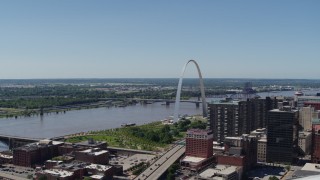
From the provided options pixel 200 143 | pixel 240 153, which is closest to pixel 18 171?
pixel 200 143

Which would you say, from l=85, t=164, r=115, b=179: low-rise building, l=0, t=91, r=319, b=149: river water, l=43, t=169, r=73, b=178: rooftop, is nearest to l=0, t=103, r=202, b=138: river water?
l=0, t=91, r=319, b=149: river water

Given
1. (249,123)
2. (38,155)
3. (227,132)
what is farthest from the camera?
(249,123)

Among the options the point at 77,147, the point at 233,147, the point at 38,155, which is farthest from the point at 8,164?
the point at 233,147

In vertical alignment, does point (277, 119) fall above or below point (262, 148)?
above

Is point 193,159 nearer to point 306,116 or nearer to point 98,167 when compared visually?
point 98,167

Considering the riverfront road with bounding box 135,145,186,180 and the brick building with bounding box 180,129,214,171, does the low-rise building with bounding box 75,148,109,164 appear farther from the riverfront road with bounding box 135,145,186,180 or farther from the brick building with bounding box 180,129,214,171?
the brick building with bounding box 180,129,214,171

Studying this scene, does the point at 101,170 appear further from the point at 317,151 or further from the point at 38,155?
the point at 317,151
